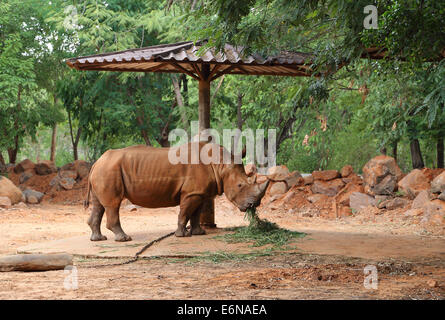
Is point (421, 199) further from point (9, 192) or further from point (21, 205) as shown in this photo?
point (9, 192)

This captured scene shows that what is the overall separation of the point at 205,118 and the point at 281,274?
485cm

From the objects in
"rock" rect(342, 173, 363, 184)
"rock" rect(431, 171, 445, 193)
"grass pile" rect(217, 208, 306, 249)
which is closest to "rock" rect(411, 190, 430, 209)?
"rock" rect(431, 171, 445, 193)

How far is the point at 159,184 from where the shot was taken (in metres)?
8.95

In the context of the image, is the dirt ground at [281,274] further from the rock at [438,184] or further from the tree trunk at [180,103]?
the tree trunk at [180,103]

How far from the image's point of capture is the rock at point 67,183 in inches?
738

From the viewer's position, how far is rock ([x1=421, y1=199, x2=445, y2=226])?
1106 centimetres

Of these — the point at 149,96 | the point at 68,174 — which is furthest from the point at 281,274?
the point at 68,174

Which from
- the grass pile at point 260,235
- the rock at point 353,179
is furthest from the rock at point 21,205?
the rock at point 353,179

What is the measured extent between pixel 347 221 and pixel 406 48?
707 centimetres

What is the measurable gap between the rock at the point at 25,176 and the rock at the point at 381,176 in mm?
12069

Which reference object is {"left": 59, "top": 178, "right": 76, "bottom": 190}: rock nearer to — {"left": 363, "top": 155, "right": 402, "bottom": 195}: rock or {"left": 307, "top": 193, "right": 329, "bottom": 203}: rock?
{"left": 307, "top": 193, "right": 329, "bottom": 203}: rock

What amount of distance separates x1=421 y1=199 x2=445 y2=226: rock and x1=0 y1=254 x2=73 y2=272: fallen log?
7424 mm

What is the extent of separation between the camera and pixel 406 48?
20.4 feet
